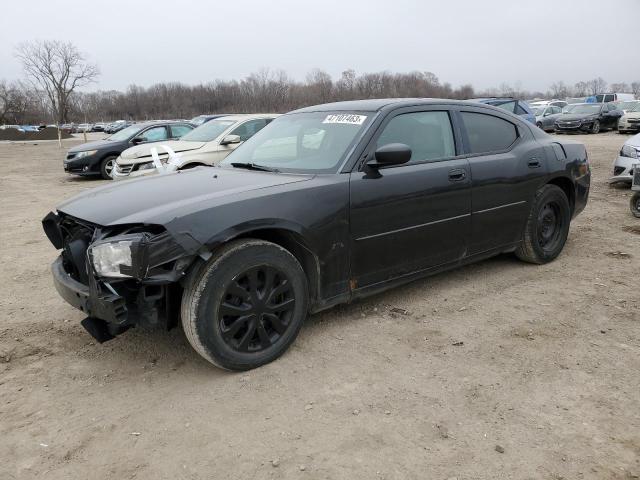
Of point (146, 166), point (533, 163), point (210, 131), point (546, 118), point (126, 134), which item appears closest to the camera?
point (533, 163)

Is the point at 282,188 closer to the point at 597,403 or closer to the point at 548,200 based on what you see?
the point at 597,403

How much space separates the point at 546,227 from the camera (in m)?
5.04

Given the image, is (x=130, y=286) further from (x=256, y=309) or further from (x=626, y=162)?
(x=626, y=162)

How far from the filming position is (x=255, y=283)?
3061mm

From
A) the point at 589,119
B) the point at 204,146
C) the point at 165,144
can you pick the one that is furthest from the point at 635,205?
the point at 589,119

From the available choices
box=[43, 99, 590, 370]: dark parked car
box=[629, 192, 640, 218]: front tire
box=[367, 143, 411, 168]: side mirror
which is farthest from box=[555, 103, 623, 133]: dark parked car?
box=[367, 143, 411, 168]: side mirror

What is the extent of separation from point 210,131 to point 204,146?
74 centimetres

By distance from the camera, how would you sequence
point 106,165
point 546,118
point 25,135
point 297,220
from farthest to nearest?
1. point 25,135
2. point 546,118
3. point 106,165
4. point 297,220

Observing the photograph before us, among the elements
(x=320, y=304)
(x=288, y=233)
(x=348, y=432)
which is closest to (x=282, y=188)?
(x=288, y=233)

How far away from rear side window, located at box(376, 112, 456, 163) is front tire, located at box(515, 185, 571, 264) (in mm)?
1231

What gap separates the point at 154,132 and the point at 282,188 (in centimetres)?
1133

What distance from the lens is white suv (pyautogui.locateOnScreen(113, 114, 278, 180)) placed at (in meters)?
9.44

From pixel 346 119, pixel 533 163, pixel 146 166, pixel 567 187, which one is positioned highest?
pixel 346 119

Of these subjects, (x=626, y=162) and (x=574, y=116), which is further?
(x=574, y=116)
